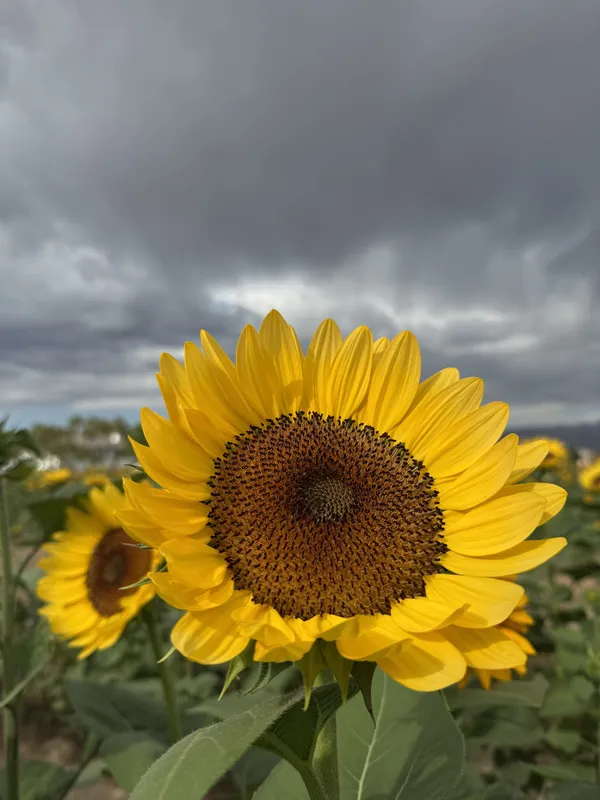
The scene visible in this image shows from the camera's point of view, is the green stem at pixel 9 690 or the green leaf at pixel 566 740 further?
the green leaf at pixel 566 740

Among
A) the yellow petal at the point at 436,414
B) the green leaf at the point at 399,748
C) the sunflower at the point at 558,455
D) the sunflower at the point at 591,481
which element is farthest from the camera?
the sunflower at the point at 591,481

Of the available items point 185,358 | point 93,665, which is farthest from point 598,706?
point 93,665

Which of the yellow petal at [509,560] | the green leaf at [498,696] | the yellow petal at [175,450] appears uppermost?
the yellow petal at [175,450]

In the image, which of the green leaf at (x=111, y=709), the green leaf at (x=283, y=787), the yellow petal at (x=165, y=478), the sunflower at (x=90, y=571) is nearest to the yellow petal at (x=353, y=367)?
the yellow petal at (x=165, y=478)

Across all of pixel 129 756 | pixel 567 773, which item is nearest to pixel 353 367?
pixel 129 756

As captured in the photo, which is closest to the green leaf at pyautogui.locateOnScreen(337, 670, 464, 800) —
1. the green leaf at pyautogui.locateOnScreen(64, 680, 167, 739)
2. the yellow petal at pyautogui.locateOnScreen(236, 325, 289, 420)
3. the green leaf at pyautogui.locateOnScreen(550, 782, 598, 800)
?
the yellow petal at pyautogui.locateOnScreen(236, 325, 289, 420)

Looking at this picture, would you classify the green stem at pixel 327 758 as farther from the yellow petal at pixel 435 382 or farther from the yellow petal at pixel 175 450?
the yellow petal at pixel 435 382

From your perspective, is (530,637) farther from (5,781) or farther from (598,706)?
(5,781)

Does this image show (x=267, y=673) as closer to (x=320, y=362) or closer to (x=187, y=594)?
A: (x=187, y=594)
